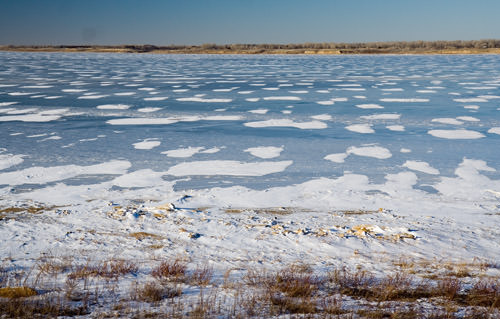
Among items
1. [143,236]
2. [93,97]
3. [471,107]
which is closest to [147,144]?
[143,236]

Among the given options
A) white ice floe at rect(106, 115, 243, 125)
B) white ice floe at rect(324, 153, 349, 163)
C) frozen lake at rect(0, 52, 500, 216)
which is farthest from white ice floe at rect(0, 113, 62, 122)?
white ice floe at rect(324, 153, 349, 163)

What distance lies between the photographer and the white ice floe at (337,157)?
634cm

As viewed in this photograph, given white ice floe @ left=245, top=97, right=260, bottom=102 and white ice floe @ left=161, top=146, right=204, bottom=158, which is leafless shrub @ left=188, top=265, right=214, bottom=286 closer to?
white ice floe @ left=161, top=146, right=204, bottom=158

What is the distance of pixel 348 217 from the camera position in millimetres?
4379

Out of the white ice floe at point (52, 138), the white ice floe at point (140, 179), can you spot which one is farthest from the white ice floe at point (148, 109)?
the white ice floe at point (140, 179)

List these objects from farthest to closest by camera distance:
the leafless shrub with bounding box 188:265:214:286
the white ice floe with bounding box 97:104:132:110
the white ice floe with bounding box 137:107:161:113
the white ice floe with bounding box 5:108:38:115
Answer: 1. the white ice floe with bounding box 97:104:132:110
2. the white ice floe with bounding box 137:107:161:113
3. the white ice floe with bounding box 5:108:38:115
4. the leafless shrub with bounding box 188:265:214:286

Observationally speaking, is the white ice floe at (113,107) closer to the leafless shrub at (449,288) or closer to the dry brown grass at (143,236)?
the dry brown grass at (143,236)

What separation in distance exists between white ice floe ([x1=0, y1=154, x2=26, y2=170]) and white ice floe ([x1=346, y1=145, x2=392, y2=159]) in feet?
14.7

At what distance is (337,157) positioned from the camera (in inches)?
256

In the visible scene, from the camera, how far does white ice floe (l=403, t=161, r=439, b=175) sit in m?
5.81

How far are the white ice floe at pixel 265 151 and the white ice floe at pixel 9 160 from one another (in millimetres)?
3082

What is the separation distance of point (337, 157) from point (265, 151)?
1.05 m

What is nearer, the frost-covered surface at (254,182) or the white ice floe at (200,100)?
the frost-covered surface at (254,182)

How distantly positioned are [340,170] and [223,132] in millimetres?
2894
